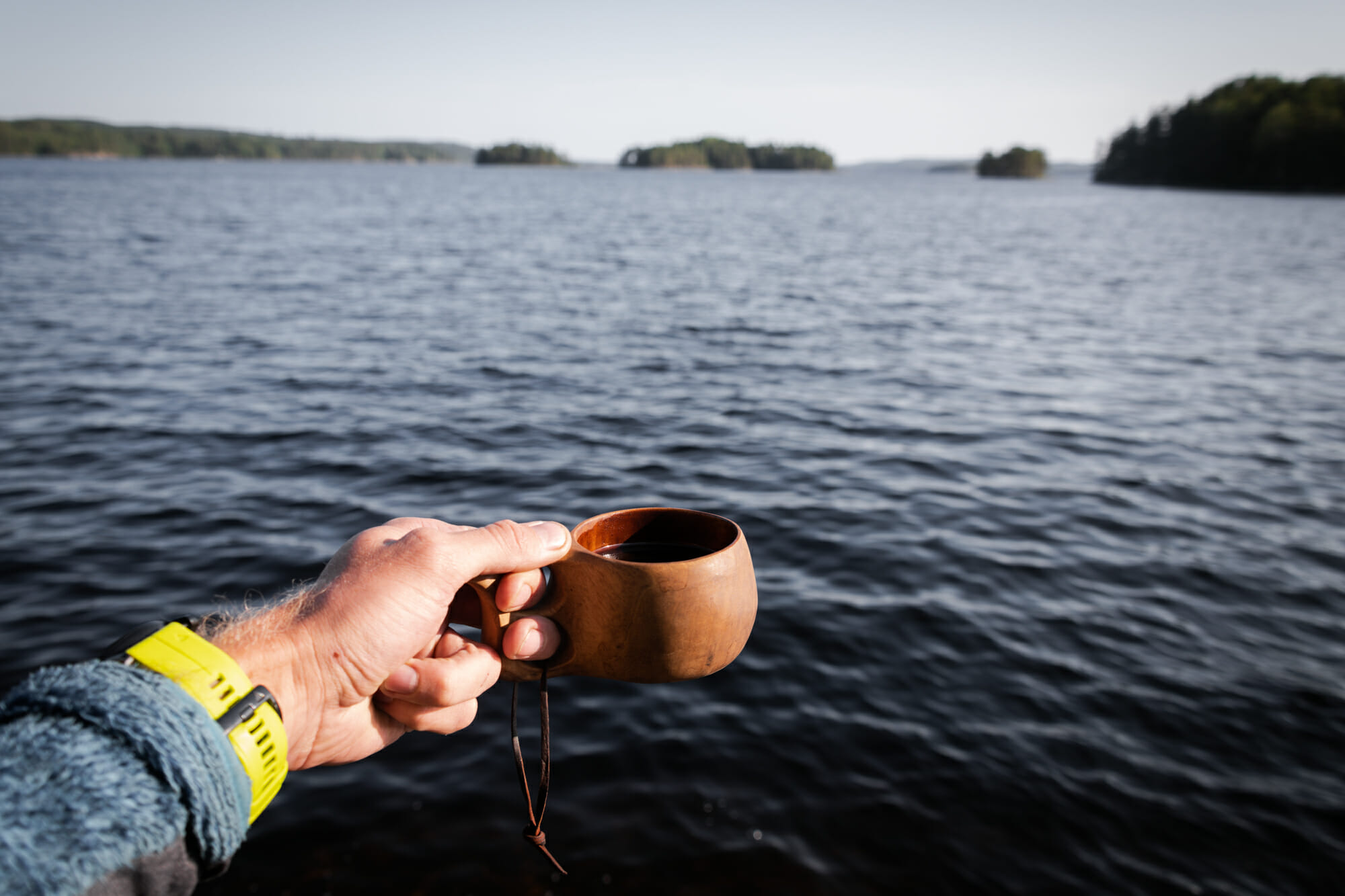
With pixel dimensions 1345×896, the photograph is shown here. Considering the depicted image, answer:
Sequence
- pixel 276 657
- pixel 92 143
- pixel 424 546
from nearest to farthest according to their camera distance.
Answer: pixel 276 657, pixel 424 546, pixel 92 143

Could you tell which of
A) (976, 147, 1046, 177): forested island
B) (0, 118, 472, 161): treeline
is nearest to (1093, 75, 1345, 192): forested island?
(976, 147, 1046, 177): forested island

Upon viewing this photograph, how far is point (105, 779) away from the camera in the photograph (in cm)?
103

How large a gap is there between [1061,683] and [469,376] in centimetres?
1087

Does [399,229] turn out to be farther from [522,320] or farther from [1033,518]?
[1033,518]

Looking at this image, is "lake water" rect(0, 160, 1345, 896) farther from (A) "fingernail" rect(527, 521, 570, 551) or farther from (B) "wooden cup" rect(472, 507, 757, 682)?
(A) "fingernail" rect(527, 521, 570, 551)

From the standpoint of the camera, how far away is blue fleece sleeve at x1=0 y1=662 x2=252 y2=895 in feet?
A: 3.05

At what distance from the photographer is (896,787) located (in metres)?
4.89

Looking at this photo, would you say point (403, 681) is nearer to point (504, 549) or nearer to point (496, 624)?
point (496, 624)

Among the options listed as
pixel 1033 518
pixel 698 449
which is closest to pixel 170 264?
pixel 698 449

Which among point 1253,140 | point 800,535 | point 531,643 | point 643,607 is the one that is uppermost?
point 1253,140

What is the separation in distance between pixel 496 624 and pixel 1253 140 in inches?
5241

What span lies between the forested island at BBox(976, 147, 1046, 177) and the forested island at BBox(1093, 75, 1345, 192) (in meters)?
44.0

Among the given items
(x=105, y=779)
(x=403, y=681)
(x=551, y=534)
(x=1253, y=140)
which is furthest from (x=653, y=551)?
(x=1253, y=140)

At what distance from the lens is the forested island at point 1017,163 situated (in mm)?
178375
